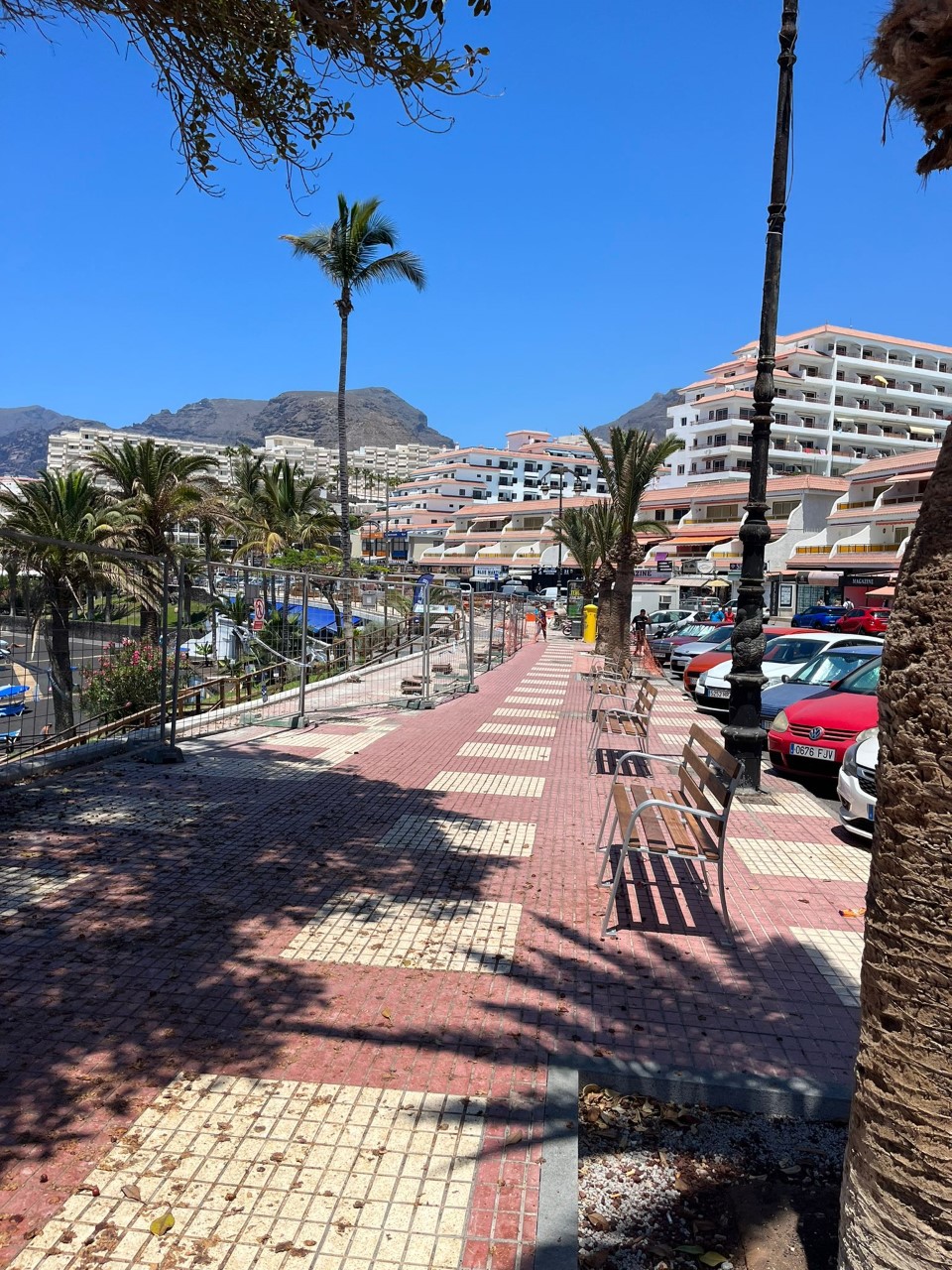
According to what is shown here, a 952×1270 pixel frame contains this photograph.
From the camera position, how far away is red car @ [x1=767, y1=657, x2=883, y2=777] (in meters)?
9.06

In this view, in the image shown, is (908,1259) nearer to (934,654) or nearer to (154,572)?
(934,654)

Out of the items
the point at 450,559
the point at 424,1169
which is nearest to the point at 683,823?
the point at 424,1169

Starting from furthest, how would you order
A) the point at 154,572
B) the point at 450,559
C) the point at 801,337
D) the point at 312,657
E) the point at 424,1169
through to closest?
the point at 450,559, the point at 801,337, the point at 312,657, the point at 154,572, the point at 424,1169

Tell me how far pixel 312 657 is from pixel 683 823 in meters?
9.02

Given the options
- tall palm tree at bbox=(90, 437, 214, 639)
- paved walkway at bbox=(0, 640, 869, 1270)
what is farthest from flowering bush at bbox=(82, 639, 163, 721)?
tall palm tree at bbox=(90, 437, 214, 639)

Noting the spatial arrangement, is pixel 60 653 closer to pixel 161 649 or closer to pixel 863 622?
pixel 161 649

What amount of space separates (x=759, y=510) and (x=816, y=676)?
16.4 ft

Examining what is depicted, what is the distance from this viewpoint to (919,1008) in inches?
75.7

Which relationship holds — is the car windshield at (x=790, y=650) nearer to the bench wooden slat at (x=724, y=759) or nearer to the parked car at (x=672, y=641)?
the parked car at (x=672, y=641)

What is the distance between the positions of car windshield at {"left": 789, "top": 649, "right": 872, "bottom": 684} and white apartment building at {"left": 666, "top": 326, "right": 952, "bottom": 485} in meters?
64.9

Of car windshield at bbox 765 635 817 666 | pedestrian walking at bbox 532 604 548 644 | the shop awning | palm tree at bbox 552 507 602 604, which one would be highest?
the shop awning

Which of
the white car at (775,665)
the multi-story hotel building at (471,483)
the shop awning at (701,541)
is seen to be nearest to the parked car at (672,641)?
the white car at (775,665)

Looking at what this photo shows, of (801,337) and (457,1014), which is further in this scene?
(801,337)

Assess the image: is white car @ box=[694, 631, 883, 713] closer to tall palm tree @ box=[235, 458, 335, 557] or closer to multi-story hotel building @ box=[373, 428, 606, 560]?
tall palm tree @ box=[235, 458, 335, 557]
